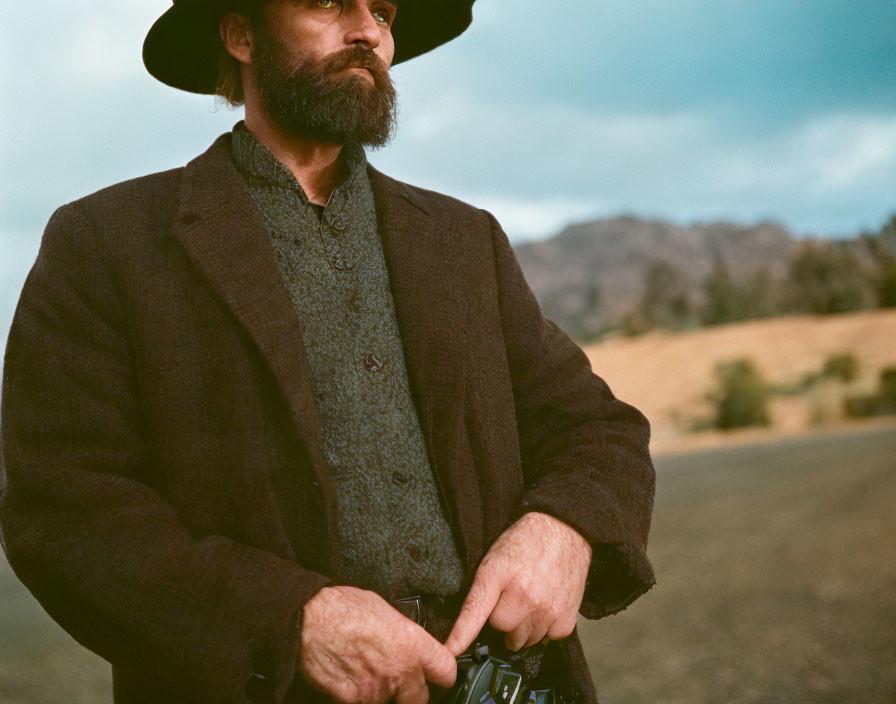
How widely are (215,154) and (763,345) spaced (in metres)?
40.7

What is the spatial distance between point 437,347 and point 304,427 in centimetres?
36

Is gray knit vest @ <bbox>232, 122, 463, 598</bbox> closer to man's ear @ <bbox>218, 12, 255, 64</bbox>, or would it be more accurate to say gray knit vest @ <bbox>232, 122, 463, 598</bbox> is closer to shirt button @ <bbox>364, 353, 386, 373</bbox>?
shirt button @ <bbox>364, 353, 386, 373</bbox>

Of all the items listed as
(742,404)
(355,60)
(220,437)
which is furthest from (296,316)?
(742,404)

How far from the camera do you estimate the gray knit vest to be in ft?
6.05

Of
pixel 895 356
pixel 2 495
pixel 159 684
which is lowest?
pixel 895 356

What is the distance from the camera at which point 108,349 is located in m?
A: 1.77

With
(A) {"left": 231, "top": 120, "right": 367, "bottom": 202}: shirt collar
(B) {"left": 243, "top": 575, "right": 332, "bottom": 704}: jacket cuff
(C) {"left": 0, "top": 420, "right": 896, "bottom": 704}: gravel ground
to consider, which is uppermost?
(A) {"left": 231, "top": 120, "right": 367, "bottom": 202}: shirt collar

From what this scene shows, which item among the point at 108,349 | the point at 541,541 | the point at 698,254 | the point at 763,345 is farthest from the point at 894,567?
the point at 698,254

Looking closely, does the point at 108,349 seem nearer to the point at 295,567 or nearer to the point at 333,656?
the point at 295,567

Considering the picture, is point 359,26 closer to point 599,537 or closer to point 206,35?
point 206,35

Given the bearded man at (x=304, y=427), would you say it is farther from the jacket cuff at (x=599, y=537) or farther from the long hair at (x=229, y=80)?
the long hair at (x=229, y=80)

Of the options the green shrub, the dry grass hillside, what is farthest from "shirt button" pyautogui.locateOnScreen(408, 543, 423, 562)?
the green shrub

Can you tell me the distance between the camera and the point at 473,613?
1752 mm

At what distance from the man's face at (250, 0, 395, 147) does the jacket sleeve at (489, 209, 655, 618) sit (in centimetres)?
46
